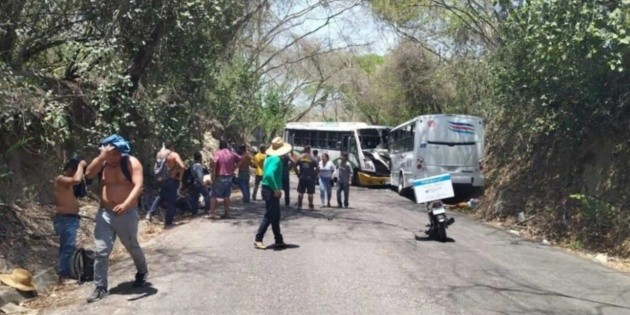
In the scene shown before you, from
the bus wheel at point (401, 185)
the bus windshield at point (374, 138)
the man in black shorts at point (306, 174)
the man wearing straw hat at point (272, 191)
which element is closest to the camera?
the man wearing straw hat at point (272, 191)

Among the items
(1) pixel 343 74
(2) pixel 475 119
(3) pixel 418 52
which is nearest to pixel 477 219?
(2) pixel 475 119

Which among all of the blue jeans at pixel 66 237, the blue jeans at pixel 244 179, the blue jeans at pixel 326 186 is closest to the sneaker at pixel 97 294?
the blue jeans at pixel 66 237

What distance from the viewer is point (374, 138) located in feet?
98.5

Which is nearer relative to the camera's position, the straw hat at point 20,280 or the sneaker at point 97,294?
the sneaker at point 97,294

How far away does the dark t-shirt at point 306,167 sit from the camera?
17.1m

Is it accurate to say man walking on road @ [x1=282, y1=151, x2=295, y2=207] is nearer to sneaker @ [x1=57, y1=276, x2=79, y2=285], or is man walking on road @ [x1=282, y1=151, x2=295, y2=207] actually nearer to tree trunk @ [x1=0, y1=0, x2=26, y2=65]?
tree trunk @ [x1=0, y1=0, x2=26, y2=65]

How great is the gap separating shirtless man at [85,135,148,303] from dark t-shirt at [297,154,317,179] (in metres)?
9.36

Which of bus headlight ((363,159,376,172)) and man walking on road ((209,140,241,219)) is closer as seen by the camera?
man walking on road ((209,140,241,219))

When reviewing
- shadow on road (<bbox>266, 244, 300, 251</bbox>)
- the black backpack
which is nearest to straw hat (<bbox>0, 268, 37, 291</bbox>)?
the black backpack

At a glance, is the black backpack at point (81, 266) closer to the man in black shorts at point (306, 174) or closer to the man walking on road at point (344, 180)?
the man in black shorts at point (306, 174)

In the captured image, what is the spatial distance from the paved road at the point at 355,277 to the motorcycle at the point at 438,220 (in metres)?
0.27

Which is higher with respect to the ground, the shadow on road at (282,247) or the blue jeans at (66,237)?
the blue jeans at (66,237)

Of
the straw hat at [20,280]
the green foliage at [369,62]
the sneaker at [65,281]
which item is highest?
the green foliage at [369,62]

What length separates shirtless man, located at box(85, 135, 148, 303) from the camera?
773 centimetres
